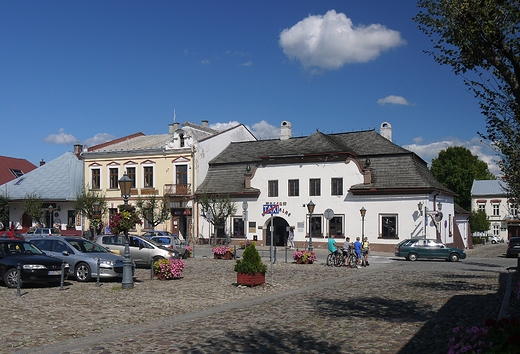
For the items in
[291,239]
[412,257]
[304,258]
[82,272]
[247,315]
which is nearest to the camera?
[247,315]

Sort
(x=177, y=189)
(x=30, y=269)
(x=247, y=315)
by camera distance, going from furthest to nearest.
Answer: (x=177, y=189), (x=30, y=269), (x=247, y=315)

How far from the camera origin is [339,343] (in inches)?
386

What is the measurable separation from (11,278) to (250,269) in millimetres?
7309

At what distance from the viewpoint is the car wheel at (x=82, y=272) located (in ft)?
64.2

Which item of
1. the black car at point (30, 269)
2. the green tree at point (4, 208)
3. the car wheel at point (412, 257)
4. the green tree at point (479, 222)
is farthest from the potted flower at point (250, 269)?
the green tree at point (479, 222)

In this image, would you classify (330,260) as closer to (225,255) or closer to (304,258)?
(304,258)

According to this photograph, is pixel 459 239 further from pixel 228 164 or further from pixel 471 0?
pixel 471 0

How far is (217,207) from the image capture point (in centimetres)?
4791

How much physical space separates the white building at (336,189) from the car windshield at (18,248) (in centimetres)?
2487

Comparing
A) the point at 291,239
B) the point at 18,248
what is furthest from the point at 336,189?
the point at 18,248

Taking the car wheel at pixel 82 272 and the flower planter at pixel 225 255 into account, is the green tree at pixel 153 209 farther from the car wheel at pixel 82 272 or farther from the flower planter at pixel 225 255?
the car wheel at pixel 82 272

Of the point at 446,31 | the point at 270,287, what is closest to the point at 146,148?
the point at 270,287

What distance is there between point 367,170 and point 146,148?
21232 millimetres

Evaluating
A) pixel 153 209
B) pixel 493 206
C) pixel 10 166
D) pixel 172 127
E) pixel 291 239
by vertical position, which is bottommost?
pixel 291 239
